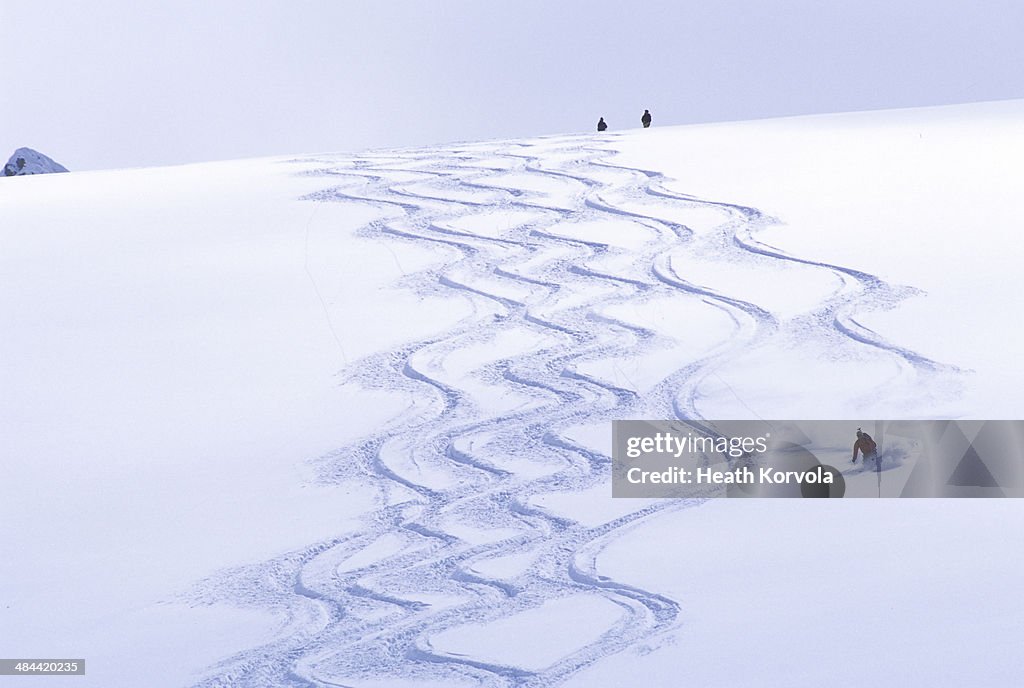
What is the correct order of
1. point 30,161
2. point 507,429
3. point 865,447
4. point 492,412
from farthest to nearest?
point 30,161 → point 492,412 → point 507,429 → point 865,447

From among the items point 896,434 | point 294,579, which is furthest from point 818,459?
point 294,579

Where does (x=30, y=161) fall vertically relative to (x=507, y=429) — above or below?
above

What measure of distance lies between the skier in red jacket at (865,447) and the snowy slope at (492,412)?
0.22 m

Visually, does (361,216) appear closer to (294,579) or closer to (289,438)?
(289,438)

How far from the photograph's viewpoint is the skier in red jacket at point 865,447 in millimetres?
4902

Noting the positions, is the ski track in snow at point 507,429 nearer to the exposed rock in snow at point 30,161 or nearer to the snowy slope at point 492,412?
the snowy slope at point 492,412

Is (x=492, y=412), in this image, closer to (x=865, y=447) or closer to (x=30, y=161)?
(x=865, y=447)

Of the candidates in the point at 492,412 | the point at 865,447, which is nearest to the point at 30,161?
the point at 492,412

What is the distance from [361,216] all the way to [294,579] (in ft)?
15.9

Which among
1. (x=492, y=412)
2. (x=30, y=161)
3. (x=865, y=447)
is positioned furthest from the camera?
(x=30, y=161)

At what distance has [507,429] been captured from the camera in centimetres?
539

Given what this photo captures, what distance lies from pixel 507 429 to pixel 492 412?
0.63 ft

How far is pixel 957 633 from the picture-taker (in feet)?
12.2

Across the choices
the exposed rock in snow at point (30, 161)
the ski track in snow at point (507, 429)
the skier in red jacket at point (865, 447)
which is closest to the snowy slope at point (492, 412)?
the ski track in snow at point (507, 429)
